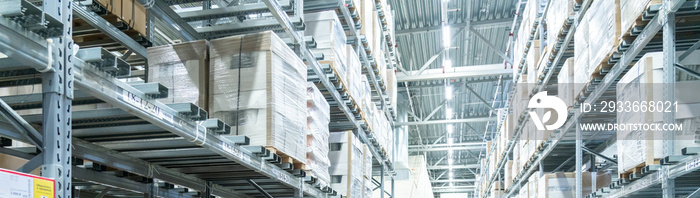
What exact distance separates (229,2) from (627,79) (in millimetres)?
3869

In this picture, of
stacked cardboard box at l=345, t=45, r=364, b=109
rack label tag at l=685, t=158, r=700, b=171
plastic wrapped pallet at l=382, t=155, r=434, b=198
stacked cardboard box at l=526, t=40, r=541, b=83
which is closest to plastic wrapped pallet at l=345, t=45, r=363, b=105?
stacked cardboard box at l=345, t=45, r=364, b=109

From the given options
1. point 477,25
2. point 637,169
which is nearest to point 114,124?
point 637,169

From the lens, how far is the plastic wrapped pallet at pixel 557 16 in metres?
7.24

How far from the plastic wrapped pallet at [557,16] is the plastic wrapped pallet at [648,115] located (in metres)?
1.96

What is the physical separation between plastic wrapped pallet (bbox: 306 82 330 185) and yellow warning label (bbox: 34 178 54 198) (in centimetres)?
346

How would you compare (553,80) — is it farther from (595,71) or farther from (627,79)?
(627,79)

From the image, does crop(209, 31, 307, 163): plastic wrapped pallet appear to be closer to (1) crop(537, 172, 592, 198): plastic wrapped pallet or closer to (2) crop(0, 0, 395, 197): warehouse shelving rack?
(2) crop(0, 0, 395, 197): warehouse shelving rack

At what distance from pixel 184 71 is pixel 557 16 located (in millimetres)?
4818

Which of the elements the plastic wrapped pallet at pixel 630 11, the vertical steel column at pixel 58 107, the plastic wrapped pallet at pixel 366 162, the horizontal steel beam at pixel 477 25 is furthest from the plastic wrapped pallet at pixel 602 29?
the horizontal steel beam at pixel 477 25

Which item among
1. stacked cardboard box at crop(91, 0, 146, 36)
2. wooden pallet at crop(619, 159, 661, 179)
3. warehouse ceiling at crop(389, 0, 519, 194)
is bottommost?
wooden pallet at crop(619, 159, 661, 179)

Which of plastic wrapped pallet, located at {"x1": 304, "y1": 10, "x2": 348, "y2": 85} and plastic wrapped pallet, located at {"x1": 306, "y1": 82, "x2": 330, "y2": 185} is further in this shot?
plastic wrapped pallet, located at {"x1": 304, "y1": 10, "x2": 348, "y2": 85}

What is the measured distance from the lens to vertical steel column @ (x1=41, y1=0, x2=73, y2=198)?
253 centimetres

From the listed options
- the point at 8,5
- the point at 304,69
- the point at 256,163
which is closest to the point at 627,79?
the point at 304,69

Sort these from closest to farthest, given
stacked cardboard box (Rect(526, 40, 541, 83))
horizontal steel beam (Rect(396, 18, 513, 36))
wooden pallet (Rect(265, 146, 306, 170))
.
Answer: wooden pallet (Rect(265, 146, 306, 170)), stacked cardboard box (Rect(526, 40, 541, 83)), horizontal steel beam (Rect(396, 18, 513, 36))
